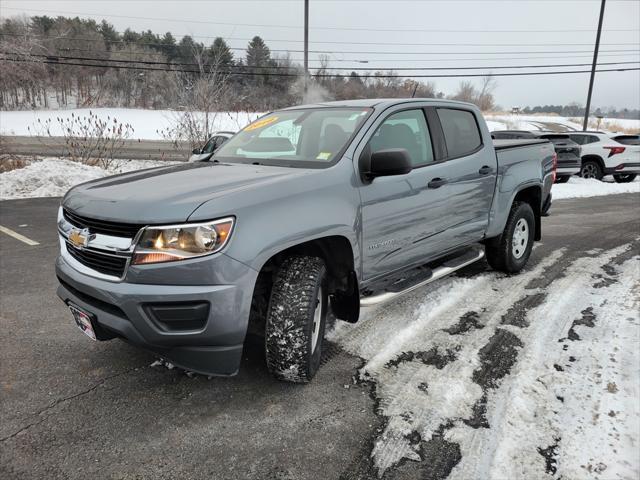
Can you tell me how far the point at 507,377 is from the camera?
2885 mm

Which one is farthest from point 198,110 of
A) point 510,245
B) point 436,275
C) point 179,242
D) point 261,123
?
point 179,242

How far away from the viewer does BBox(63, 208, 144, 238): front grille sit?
2317mm

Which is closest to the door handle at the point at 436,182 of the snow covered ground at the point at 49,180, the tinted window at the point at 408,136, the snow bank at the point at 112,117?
the tinted window at the point at 408,136

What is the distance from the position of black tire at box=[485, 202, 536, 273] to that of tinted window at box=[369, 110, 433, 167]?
5.50ft

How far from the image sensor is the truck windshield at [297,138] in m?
3.18

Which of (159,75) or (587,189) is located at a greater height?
(159,75)

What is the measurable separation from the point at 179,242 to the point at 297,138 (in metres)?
1.61

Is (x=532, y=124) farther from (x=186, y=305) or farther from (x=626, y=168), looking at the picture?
(x=186, y=305)

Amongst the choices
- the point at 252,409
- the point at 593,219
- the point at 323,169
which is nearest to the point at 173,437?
the point at 252,409

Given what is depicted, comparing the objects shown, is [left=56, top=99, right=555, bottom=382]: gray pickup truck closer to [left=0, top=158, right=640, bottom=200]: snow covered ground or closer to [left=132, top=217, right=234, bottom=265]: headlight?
[left=132, top=217, right=234, bottom=265]: headlight

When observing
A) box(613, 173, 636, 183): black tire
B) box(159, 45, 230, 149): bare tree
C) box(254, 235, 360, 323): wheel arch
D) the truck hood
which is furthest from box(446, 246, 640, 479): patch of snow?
box(613, 173, 636, 183): black tire

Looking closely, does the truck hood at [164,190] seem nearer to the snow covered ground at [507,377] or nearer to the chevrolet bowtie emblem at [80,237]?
the chevrolet bowtie emblem at [80,237]

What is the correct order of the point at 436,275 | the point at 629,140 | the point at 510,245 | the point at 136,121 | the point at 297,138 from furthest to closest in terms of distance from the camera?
the point at 136,121 < the point at 629,140 < the point at 510,245 < the point at 436,275 < the point at 297,138

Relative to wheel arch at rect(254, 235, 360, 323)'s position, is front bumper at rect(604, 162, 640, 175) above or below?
below
